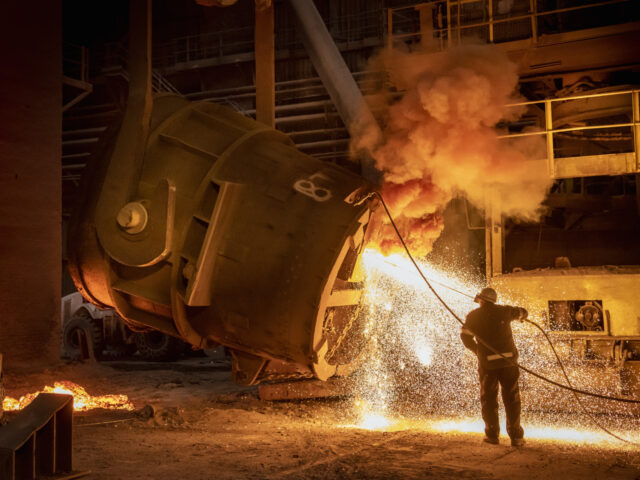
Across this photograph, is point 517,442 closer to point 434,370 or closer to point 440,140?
point 434,370

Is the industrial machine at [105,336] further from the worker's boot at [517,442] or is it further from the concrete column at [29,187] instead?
the worker's boot at [517,442]

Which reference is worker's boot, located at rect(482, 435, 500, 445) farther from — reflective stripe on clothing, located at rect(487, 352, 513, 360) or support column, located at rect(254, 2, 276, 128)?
support column, located at rect(254, 2, 276, 128)

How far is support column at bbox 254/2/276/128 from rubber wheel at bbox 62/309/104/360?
32.4 feet

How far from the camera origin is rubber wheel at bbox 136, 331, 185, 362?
1252 centimetres

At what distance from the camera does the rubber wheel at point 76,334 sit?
13.3 metres

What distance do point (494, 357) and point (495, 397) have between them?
0.35 meters

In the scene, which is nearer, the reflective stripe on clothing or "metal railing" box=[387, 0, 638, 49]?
the reflective stripe on clothing

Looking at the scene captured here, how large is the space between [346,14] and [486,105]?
11.8 m

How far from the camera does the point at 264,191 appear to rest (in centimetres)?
402

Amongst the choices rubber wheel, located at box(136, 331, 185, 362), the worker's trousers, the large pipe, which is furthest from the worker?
rubber wheel, located at box(136, 331, 185, 362)

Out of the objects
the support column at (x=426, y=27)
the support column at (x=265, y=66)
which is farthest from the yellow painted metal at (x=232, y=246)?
the support column at (x=426, y=27)

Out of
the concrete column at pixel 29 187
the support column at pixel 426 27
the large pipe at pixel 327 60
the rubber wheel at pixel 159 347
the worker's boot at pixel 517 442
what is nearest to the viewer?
the worker's boot at pixel 517 442

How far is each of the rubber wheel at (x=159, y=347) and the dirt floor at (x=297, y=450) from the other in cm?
561

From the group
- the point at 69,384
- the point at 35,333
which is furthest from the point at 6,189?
the point at 69,384
